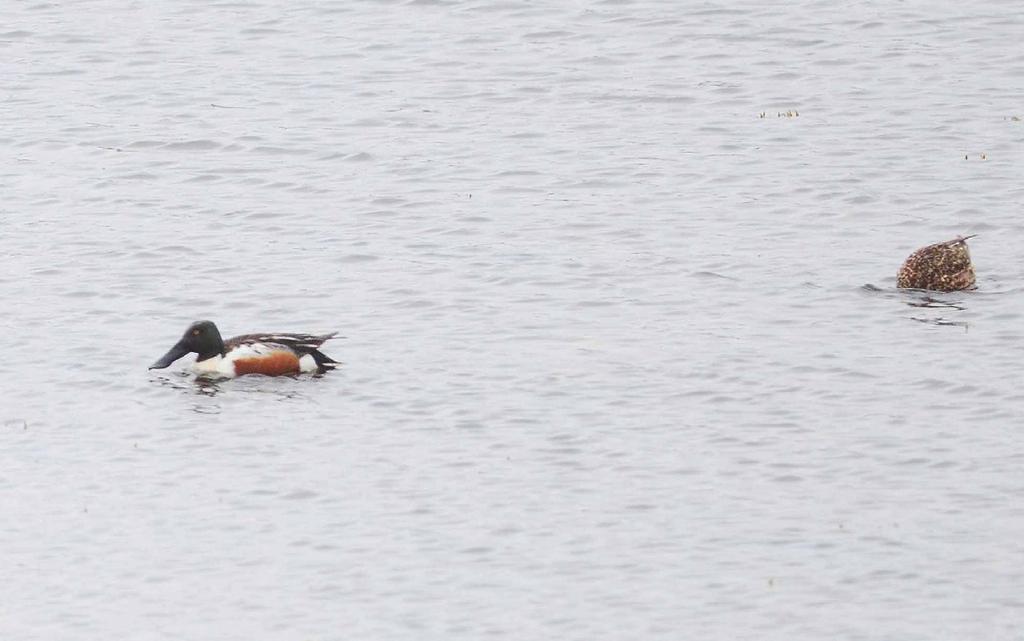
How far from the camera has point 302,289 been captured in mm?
19562

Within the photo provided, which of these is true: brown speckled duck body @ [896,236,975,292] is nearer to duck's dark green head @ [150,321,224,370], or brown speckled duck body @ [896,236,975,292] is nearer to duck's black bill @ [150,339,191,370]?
duck's dark green head @ [150,321,224,370]

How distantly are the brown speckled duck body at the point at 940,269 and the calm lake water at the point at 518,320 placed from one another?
245 mm

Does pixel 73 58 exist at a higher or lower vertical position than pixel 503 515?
higher

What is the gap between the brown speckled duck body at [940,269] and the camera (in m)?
18.9

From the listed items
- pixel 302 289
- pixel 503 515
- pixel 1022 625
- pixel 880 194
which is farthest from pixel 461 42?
pixel 1022 625

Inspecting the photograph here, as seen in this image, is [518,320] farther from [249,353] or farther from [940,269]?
[940,269]

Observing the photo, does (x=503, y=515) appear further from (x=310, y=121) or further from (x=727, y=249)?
(x=310, y=121)

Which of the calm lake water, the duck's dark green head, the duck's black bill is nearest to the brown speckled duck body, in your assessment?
the calm lake water

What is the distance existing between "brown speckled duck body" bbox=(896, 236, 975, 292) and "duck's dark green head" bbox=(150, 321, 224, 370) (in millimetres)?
6414

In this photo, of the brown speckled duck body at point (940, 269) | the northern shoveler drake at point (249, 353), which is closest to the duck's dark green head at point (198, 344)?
the northern shoveler drake at point (249, 353)

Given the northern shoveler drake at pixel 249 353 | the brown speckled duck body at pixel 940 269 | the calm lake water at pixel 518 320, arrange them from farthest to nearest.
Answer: the brown speckled duck body at pixel 940 269 → the northern shoveler drake at pixel 249 353 → the calm lake water at pixel 518 320

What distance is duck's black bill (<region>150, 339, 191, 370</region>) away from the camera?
16922mm

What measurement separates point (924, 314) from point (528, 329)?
3.53 meters

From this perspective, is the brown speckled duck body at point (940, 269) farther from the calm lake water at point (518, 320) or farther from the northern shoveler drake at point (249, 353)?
the northern shoveler drake at point (249, 353)
